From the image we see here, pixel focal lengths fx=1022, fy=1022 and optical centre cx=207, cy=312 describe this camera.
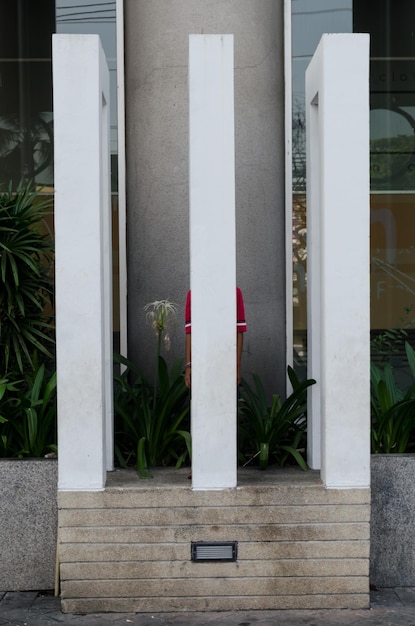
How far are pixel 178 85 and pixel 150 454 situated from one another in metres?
3.25

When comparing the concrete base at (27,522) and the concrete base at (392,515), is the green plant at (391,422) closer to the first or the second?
the concrete base at (392,515)

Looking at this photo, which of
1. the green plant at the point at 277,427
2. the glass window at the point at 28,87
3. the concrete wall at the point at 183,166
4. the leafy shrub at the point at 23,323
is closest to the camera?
the green plant at the point at 277,427

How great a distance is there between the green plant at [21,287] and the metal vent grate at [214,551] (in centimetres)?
209

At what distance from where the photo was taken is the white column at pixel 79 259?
5.99 m

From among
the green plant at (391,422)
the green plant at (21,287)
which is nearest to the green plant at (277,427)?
the green plant at (391,422)

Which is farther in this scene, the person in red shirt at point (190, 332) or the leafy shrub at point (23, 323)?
the leafy shrub at point (23, 323)

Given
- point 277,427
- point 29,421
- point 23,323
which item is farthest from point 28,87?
point 277,427

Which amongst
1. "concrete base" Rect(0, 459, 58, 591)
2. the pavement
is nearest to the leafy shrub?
"concrete base" Rect(0, 459, 58, 591)

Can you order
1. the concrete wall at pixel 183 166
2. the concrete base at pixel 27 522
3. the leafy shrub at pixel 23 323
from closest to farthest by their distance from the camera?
the concrete base at pixel 27 522, the leafy shrub at pixel 23 323, the concrete wall at pixel 183 166

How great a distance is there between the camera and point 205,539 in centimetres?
604

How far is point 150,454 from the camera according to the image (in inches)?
266

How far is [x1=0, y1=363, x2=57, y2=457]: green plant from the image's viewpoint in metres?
6.78

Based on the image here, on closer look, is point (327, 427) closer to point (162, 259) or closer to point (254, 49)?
point (162, 259)

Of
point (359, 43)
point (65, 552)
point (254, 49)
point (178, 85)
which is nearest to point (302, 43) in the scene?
point (254, 49)
